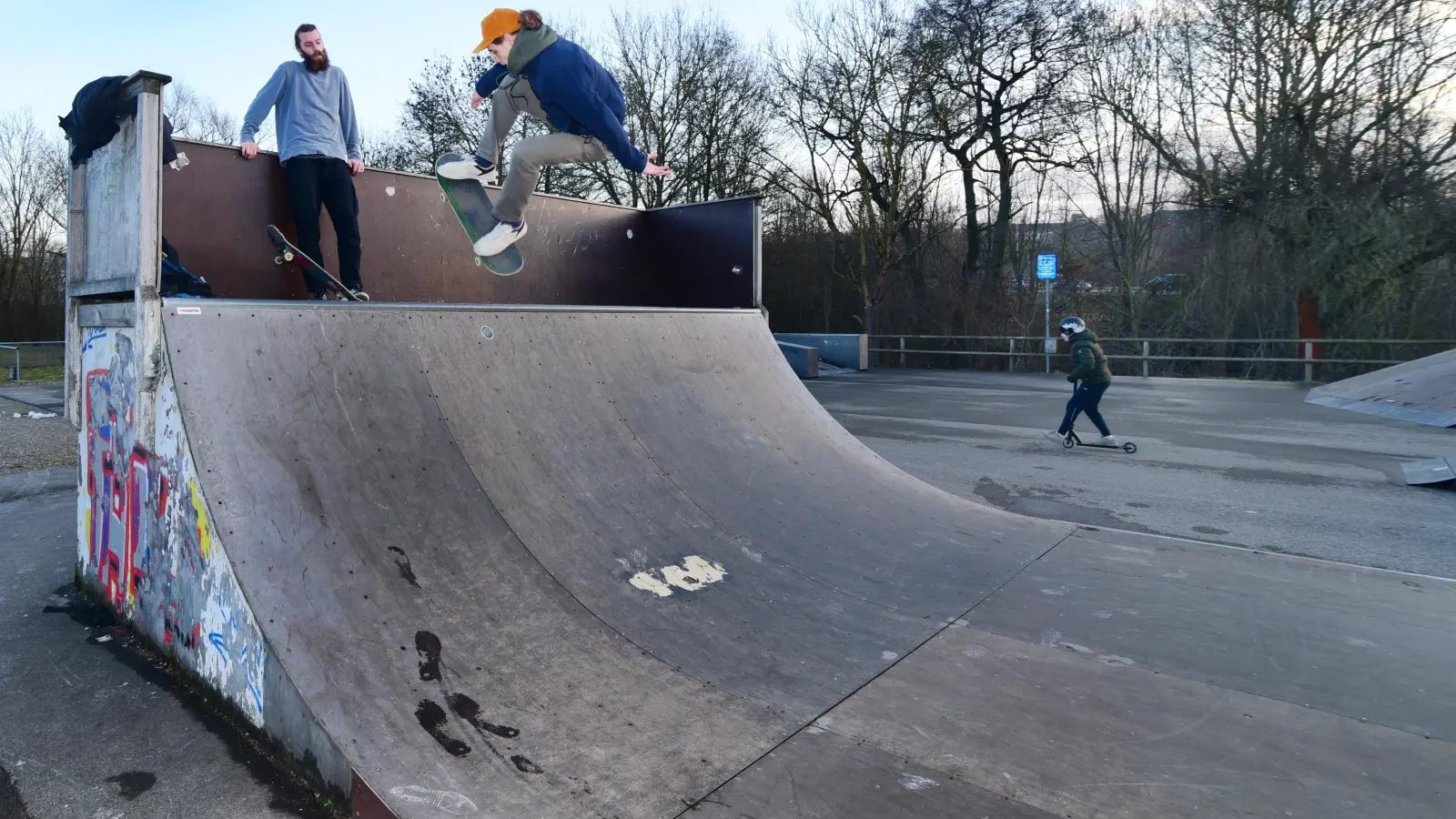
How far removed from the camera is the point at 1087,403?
9156mm

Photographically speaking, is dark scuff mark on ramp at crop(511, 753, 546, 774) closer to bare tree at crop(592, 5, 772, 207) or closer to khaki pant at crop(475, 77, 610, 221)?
khaki pant at crop(475, 77, 610, 221)

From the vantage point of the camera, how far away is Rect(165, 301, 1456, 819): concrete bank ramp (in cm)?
220

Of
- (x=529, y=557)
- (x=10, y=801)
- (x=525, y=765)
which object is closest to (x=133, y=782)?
(x=10, y=801)

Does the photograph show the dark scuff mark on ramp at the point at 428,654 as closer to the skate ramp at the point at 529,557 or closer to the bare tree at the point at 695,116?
the skate ramp at the point at 529,557

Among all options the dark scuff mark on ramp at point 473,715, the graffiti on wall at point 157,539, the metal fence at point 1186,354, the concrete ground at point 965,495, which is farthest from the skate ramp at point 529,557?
the metal fence at point 1186,354

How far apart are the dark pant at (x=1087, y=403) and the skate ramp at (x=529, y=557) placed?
5.10 metres

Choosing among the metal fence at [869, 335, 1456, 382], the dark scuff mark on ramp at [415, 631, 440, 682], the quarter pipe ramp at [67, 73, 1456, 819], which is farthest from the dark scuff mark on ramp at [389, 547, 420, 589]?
the metal fence at [869, 335, 1456, 382]

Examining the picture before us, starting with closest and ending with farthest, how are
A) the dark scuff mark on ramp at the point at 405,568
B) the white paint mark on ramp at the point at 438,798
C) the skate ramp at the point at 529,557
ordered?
the white paint mark on ramp at the point at 438,798 → the skate ramp at the point at 529,557 → the dark scuff mark on ramp at the point at 405,568

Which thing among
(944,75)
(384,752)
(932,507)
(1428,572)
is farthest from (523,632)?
(944,75)

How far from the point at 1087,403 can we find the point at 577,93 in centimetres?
708

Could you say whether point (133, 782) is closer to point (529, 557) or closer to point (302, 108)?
point (529, 557)

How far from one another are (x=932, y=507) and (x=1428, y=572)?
265 cm

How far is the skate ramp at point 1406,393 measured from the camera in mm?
10859

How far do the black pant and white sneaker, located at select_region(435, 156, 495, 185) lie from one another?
0.58 metres
